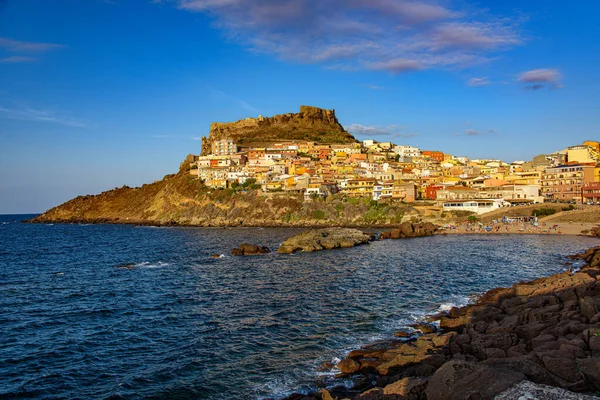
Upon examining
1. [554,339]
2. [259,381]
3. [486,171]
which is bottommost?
[259,381]

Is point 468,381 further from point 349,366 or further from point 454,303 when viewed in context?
point 454,303

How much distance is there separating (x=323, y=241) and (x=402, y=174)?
6517 centimetres

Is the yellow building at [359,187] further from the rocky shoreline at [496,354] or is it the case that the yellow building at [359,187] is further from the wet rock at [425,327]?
the wet rock at [425,327]

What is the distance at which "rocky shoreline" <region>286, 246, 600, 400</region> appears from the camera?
1029 centimetres

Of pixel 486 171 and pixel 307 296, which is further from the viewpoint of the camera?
pixel 486 171

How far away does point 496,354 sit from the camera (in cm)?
1432

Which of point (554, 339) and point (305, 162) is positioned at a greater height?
point (305, 162)

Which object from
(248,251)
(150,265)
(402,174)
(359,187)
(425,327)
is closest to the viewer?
(425,327)

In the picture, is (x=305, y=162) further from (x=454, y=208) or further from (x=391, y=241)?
(x=391, y=241)

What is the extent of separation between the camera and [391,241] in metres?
64.4

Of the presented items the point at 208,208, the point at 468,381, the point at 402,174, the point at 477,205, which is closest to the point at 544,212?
the point at 477,205

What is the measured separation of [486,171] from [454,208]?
137 ft

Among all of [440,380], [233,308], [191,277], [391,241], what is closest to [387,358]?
[440,380]

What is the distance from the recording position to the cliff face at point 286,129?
173125 millimetres
